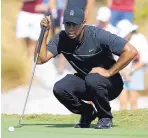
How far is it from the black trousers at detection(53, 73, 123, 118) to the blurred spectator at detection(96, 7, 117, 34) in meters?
4.06

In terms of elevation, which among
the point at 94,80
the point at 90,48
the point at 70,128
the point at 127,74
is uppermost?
the point at 90,48

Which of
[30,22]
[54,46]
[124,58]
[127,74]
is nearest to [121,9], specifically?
[127,74]

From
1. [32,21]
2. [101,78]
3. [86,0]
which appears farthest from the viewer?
[32,21]

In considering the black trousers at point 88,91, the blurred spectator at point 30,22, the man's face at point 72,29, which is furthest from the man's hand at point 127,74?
the man's face at point 72,29

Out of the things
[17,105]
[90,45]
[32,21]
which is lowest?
[17,105]

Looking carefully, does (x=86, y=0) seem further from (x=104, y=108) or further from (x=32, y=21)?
(x=104, y=108)

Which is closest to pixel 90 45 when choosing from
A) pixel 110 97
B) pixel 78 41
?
pixel 78 41

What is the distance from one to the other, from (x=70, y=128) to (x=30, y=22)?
5062mm

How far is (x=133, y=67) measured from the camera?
40.7ft

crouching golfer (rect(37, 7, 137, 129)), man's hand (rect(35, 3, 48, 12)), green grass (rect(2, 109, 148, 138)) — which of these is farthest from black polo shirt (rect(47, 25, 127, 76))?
man's hand (rect(35, 3, 48, 12))

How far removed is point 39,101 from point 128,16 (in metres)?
2.15

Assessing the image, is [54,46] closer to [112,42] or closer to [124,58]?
[112,42]

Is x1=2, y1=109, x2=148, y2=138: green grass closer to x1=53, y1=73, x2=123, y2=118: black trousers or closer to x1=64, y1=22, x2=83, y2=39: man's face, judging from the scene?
x1=53, y1=73, x2=123, y2=118: black trousers

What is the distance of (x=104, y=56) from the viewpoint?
811cm
